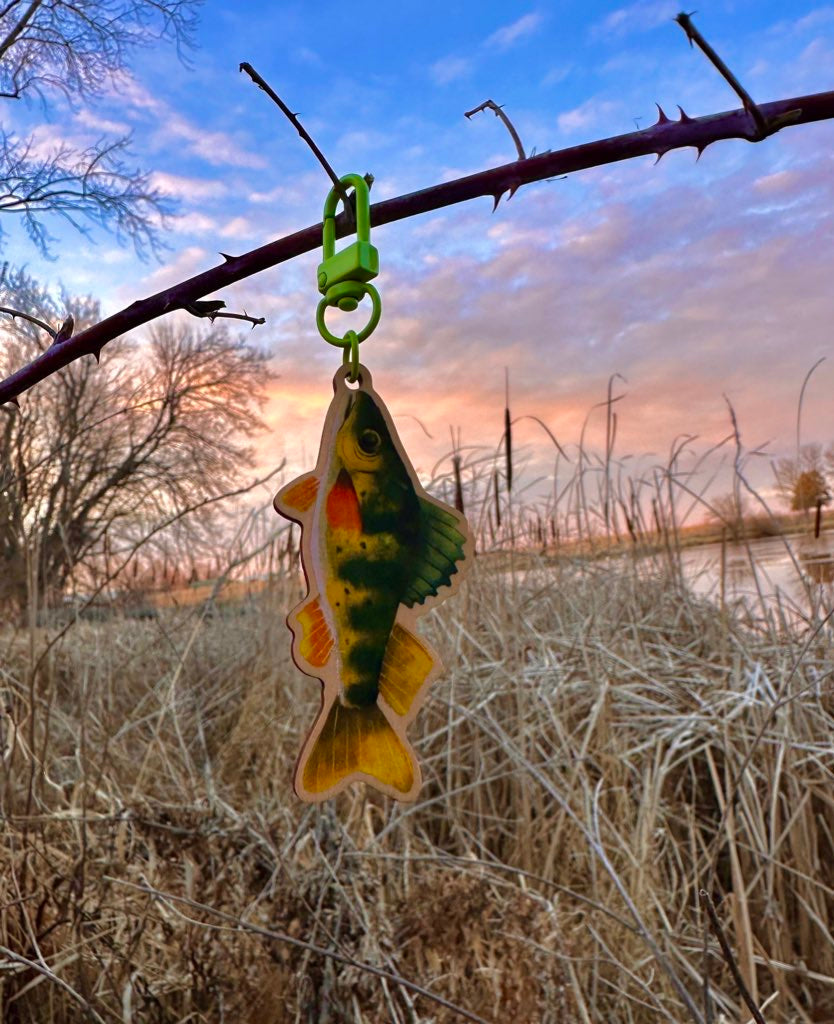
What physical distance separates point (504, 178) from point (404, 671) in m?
0.31

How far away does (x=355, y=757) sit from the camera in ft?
1.83

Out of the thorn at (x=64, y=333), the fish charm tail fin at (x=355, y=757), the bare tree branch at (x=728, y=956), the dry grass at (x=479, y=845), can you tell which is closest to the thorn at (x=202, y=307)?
the thorn at (x=64, y=333)

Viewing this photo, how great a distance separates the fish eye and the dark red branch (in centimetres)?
12

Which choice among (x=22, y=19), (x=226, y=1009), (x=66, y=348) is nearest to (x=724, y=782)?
(x=226, y=1009)

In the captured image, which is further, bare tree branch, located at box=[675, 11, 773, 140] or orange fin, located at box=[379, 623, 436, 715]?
orange fin, located at box=[379, 623, 436, 715]

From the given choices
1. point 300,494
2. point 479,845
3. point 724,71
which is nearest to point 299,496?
point 300,494

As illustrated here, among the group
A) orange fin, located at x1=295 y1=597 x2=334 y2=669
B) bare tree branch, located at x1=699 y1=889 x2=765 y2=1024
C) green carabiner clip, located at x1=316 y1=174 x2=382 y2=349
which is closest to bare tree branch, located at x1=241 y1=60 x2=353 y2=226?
green carabiner clip, located at x1=316 y1=174 x2=382 y2=349

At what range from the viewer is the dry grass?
113 cm

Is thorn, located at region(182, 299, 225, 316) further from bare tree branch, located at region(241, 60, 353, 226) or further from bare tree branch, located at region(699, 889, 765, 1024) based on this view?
bare tree branch, located at region(699, 889, 765, 1024)

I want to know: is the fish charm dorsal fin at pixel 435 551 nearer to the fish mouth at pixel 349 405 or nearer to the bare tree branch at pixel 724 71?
the fish mouth at pixel 349 405

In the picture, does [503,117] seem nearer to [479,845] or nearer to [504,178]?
[504,178]

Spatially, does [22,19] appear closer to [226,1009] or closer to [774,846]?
[226,1009]

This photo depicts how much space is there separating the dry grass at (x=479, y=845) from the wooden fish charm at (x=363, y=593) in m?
0.36

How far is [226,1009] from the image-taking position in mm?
1093
